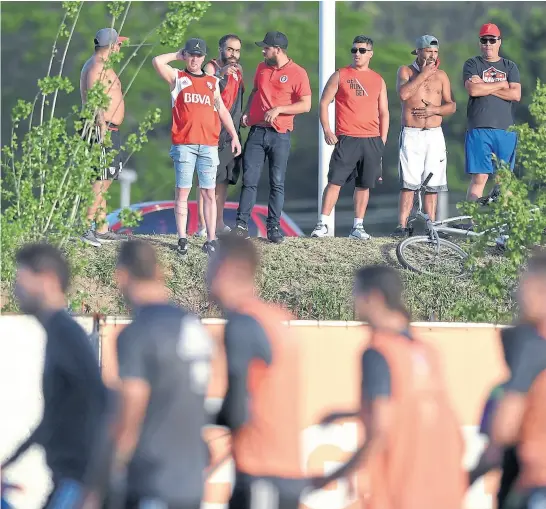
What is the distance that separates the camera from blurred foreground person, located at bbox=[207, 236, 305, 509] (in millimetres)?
5406

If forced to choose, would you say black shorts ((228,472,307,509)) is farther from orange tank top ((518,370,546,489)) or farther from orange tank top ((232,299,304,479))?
orange tank top ((518,370,546,489))

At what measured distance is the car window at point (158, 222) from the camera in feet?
52.3

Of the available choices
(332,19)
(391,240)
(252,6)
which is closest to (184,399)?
(391,240)

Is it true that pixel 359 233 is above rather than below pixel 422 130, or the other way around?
below

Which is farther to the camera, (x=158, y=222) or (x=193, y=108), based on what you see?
(x=158, y=222)

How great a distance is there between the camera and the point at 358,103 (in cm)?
1235

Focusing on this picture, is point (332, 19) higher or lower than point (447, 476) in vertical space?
higher

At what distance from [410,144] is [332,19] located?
224 cm

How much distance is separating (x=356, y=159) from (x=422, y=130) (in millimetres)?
724

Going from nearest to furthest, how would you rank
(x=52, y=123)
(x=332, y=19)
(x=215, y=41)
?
(x=52, y=123), (x=332, y=19), (x=215, y=41)

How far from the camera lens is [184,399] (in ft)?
17.4

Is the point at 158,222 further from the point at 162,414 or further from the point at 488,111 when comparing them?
the point at 162,414

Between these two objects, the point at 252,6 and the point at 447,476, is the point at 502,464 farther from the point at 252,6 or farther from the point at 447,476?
the point at 252,6

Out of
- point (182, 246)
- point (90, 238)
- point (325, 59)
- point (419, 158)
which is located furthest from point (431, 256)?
point (90, 238)
